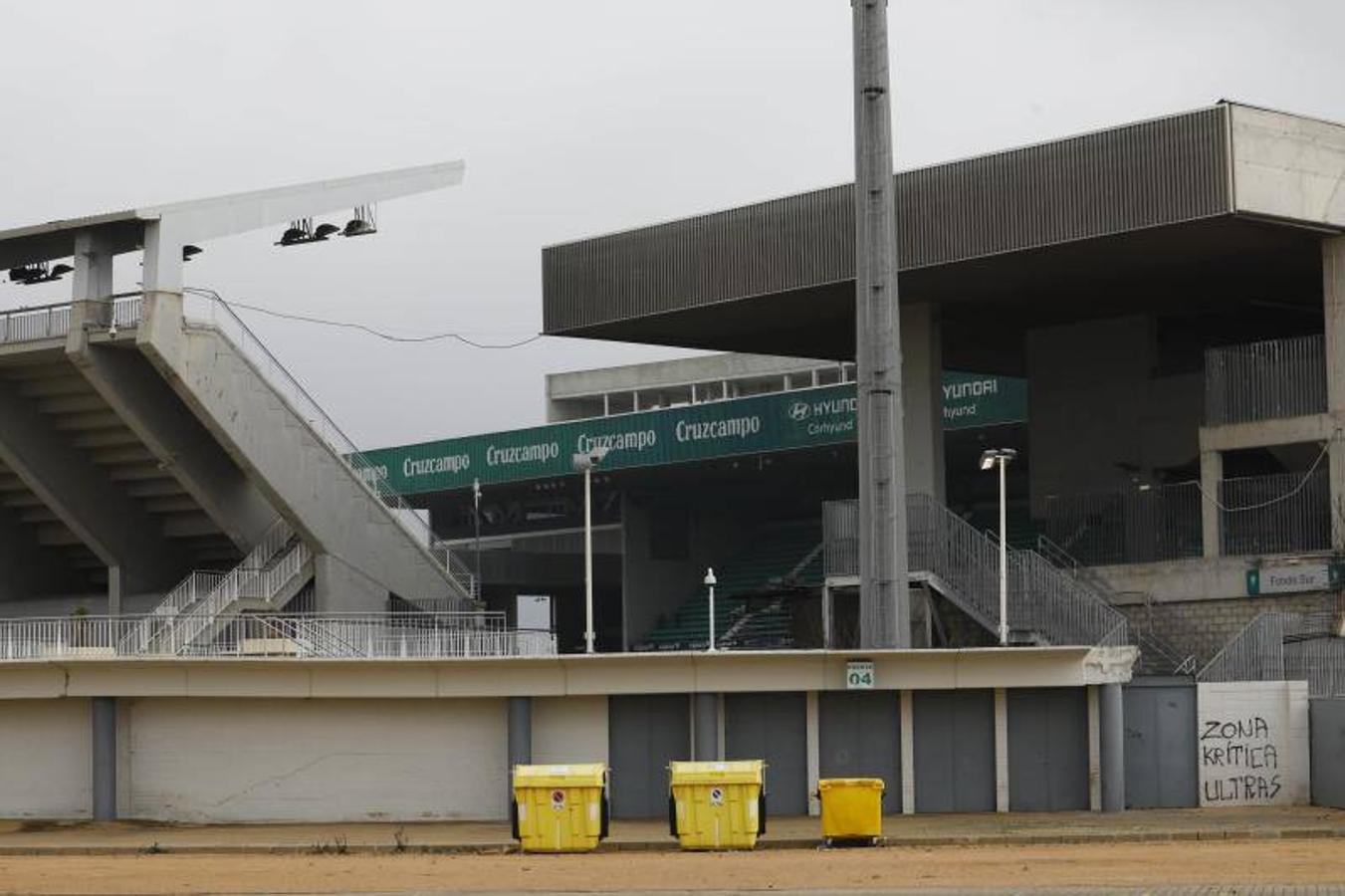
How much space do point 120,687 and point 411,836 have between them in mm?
6480

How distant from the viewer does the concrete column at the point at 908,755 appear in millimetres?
38969

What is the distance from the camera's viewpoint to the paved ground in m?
34.7

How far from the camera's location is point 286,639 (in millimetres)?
46469

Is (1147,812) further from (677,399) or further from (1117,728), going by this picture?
(677,399)

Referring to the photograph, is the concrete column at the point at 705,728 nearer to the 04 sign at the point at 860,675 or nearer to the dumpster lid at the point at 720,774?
the 04 sign at the point at 860,675

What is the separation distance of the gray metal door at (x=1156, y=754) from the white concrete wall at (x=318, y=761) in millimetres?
10377

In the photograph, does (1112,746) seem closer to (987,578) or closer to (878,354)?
→ (878,354)

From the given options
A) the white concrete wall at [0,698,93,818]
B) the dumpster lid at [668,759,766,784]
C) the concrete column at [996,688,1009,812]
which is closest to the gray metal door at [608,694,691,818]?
the dumpster lid at [668,759,766,784]

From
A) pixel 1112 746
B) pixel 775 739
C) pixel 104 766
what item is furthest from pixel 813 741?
pixel 104 766

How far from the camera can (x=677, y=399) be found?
359ft

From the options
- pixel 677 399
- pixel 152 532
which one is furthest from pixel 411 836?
pixel 677 399

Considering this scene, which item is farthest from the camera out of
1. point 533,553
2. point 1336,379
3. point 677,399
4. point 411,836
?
point 677,399

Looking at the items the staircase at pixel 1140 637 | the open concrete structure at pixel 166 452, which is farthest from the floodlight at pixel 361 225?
the staircase at pixel 1140 637

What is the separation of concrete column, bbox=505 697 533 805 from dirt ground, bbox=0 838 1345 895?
4.52m
